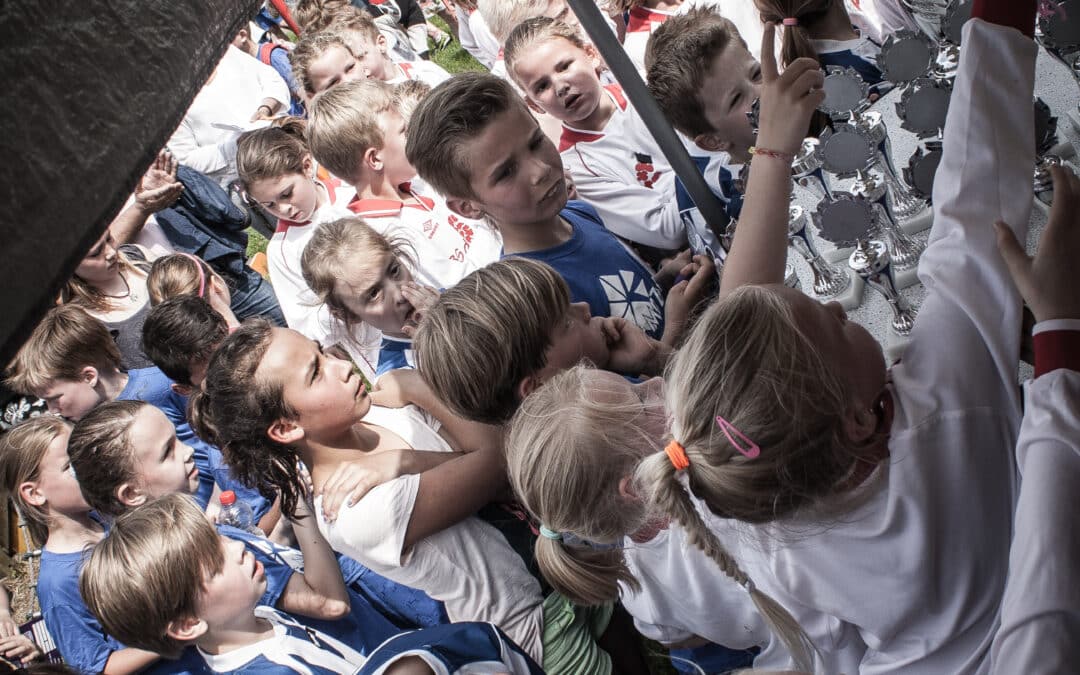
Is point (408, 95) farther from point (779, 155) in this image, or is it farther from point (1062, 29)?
point (1062, 29)

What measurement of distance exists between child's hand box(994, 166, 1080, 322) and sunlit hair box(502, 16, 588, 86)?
187 cm

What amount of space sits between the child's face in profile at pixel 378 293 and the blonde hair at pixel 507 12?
55.8 inches

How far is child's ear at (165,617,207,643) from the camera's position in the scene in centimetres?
191

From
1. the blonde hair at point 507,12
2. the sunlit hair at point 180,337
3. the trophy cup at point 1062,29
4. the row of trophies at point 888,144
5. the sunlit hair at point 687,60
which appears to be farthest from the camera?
the blonde hair at point 507,12

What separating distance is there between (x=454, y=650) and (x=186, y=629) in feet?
2.34

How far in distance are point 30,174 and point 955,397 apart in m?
1.11

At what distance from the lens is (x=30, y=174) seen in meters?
0.27

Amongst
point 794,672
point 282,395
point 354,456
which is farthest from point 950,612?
point 282,395

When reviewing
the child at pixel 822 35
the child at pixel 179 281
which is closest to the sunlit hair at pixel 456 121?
the child at pixel 822 35

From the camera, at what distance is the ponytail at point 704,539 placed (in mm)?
1175

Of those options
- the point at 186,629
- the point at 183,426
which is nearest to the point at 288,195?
the point at 183,426

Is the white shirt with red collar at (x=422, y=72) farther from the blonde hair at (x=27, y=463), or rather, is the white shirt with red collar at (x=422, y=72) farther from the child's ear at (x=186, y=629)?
the child's ear at (x=186, y=629)

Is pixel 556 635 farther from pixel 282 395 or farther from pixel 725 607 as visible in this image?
pixel 282 395

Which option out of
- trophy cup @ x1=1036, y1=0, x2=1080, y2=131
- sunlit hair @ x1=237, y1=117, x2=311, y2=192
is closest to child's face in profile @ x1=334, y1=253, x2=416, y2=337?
sunlit hair @ x1=237, y1=117, x2=311, y2=192
